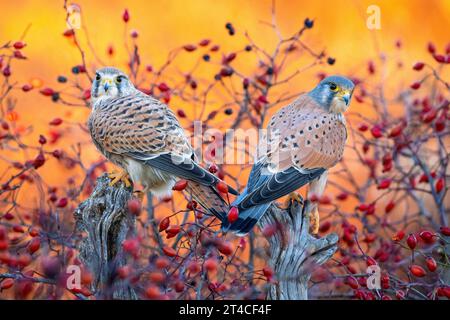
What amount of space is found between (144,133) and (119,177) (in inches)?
13.1

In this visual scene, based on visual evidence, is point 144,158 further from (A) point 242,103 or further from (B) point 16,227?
(A) point 242,103

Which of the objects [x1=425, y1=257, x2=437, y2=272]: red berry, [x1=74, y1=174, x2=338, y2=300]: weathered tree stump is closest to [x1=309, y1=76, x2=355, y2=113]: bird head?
[x1=74, y1=174, x2=338, y2=300]: weathered tree stump

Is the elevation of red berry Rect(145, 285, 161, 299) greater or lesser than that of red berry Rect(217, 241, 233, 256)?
lesser

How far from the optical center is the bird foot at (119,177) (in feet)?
12.9

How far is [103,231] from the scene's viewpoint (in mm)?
3475

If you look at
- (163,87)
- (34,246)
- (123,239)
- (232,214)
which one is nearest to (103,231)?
(123,239)

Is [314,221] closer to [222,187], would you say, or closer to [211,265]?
[222,187]

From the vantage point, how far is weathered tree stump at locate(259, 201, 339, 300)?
3520mm

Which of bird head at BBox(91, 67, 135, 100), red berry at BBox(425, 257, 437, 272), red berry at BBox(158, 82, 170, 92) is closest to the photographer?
red berry at BBox(425, 257, 437, 272)

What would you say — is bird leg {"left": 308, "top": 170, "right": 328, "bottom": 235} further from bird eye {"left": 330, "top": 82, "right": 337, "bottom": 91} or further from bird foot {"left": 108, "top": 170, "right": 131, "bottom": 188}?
bird foot {"left": 108, "top": 170, "right": 131, "bottom": 188}

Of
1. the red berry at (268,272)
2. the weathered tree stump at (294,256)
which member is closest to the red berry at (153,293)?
the red berry at (268,272)

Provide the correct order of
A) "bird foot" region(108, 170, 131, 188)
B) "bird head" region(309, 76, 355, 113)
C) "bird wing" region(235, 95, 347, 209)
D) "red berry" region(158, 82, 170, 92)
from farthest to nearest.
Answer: "red berry" region(158, 82, 170, 92)
"bird head" region(309, 76, 355, 113)
"bird foot" region(108, 170, 131, 188)
"bird wing" region(235, 95, 347, 209)

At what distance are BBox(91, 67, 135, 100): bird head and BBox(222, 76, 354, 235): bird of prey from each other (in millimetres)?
923

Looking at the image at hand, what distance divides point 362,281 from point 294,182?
2.46 feet
